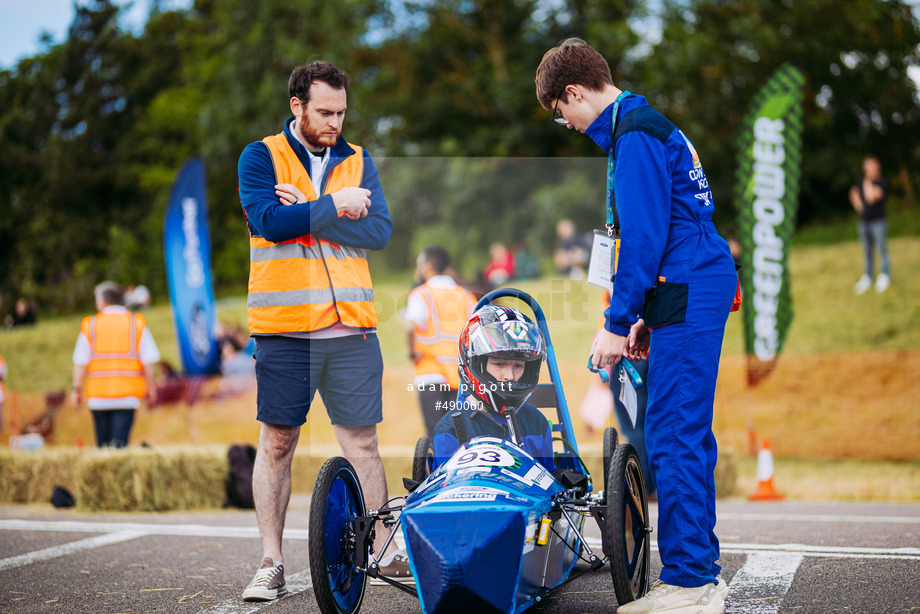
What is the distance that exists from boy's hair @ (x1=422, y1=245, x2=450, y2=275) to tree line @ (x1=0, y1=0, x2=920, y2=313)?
6.91 m

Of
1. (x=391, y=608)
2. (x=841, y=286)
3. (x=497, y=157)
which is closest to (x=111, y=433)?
(x=391, y=608)

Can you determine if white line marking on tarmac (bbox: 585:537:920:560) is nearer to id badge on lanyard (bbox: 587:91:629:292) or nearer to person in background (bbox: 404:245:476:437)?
person in background (bbox: 404:245:476:437)

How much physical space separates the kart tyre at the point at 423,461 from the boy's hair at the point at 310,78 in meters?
1.64

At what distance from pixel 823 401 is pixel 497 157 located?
13024mm

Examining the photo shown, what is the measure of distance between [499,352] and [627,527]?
2.80 ft

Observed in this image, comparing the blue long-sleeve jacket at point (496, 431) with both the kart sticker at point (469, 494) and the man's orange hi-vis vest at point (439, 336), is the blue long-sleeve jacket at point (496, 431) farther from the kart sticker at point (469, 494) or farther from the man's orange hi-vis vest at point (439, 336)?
the man's orange hi-vis vest at point (439, 336)

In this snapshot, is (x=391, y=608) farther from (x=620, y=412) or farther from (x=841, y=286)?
(x=841, y=286)

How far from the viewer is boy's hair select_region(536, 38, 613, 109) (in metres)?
3.63

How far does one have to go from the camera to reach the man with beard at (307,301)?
13.6 ft

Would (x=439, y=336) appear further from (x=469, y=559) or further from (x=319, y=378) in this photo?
(x=469, y=559)

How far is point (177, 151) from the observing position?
38.3 m

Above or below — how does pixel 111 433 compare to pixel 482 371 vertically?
below

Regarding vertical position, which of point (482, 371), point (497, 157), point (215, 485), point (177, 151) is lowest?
point (215, 485)

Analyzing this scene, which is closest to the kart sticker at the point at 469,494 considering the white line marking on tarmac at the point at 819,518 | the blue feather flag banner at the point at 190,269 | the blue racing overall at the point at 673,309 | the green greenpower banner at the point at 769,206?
the blue racing overall at the point at 673,309
